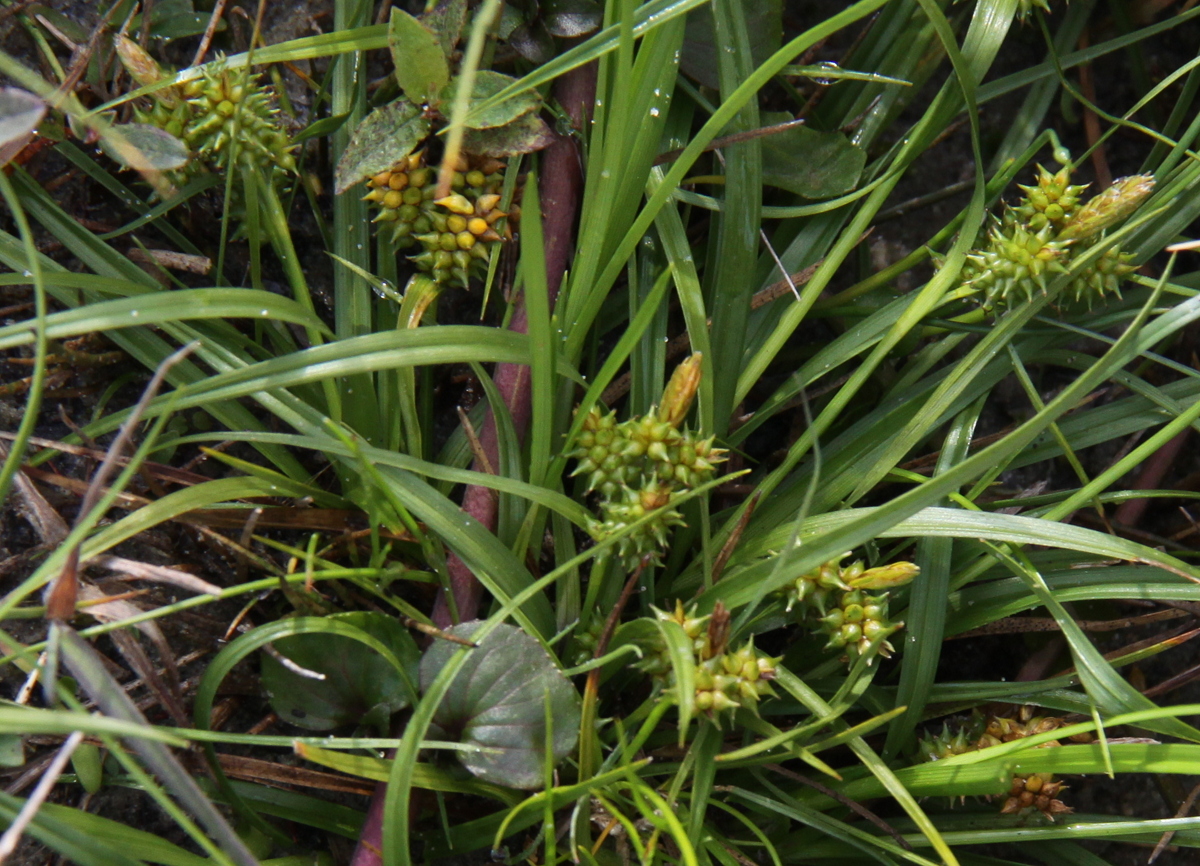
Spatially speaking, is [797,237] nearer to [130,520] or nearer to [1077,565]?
[1077,565]

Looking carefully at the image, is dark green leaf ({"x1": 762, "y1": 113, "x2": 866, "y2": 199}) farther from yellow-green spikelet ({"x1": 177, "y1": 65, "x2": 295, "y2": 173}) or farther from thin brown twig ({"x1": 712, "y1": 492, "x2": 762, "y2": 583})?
yellow-green spikelet ({"x1": 177, "y1": 65, "x2": 295, "y2": 173})

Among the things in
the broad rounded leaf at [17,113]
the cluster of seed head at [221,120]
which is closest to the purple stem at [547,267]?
the cluster of seed head at [221,120]

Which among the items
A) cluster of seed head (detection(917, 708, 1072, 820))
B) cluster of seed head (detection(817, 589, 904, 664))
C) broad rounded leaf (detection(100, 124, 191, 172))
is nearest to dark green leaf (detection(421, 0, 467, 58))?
broad rounded leaf (detection(100, 124, 191, 172))

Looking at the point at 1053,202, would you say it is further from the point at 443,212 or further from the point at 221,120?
the point at 221,120

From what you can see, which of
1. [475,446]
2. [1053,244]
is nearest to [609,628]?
[475,446]

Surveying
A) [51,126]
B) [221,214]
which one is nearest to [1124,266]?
[221,214]
